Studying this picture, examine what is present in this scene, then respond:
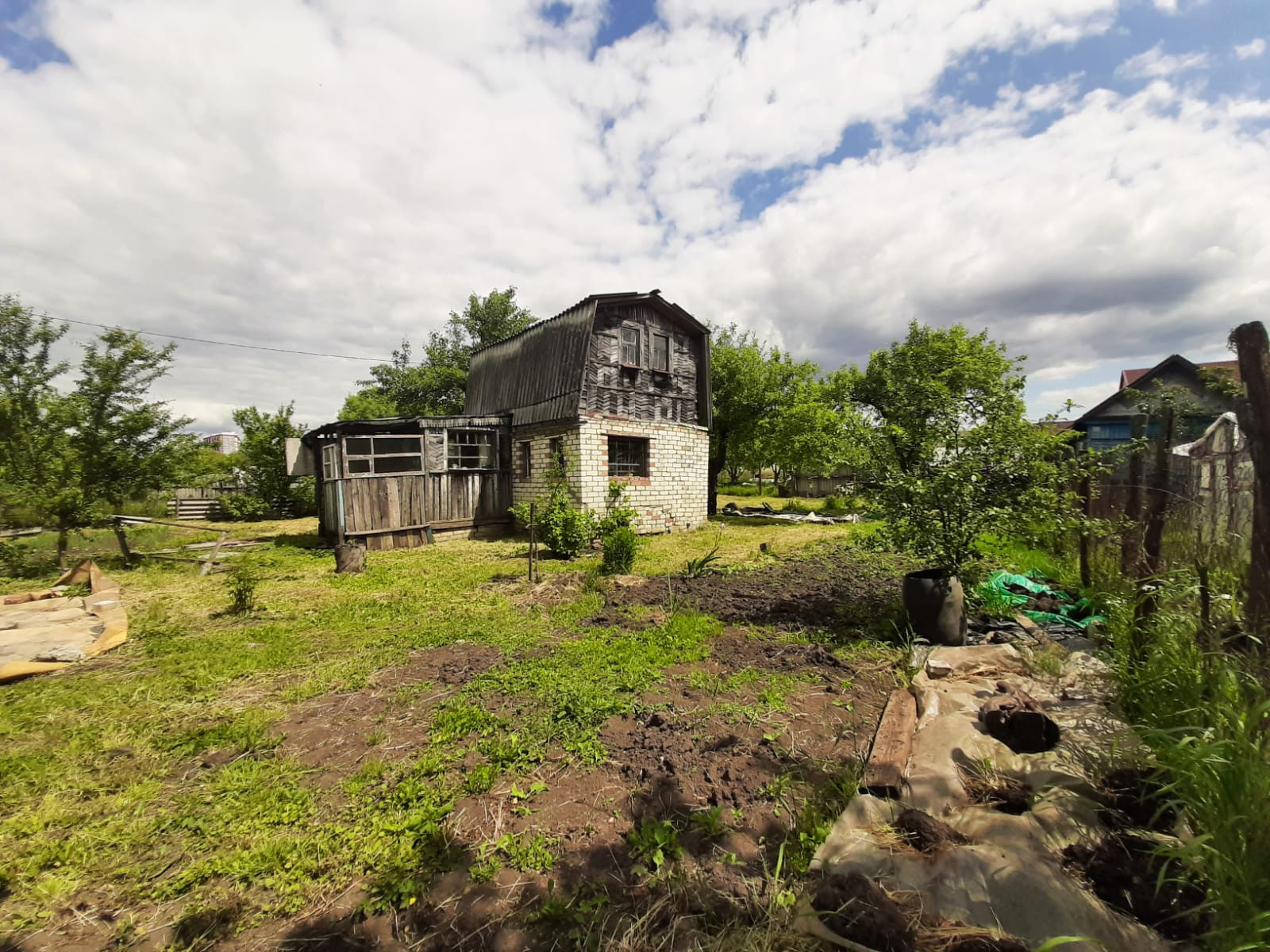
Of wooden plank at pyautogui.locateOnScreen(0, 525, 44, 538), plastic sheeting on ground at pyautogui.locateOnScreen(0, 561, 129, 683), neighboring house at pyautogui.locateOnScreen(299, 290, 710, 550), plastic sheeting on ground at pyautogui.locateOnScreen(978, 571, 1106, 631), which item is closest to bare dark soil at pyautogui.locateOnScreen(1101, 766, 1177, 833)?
plastic sheeting on ground at pyautogui.locateOnScreen(978, 571, 1106, 631)

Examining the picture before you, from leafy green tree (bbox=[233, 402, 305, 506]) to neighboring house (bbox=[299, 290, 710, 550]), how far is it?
7384 mm

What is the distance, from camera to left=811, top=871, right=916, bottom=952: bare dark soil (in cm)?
173

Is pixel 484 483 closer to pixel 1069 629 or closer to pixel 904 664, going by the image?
pixel 904 664

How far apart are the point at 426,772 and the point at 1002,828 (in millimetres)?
3067

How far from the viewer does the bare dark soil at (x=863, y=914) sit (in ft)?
5.68

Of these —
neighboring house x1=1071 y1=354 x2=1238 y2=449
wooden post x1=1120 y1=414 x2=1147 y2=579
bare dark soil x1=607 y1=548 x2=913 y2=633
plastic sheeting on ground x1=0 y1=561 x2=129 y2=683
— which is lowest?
bare dark soil x1=607 y1=548 x2=913 y2=633

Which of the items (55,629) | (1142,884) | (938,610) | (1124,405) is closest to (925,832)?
(1142,884)

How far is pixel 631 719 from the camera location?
3.61 metres

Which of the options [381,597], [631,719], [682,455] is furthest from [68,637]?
[682,455]

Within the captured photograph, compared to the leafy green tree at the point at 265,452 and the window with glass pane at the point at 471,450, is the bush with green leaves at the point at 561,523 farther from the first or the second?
the leafy green tree at the point at 265,452

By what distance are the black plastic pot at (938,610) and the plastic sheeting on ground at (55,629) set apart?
8.35 meters

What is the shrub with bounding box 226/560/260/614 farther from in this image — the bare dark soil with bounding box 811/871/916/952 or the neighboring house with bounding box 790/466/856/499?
the neighboring house with bounding box 790/466/856/499

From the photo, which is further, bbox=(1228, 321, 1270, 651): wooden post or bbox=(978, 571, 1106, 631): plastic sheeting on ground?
bbox=(978, 571, 1106, 631): plastic sheeting on ground

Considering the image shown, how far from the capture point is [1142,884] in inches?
74.1
